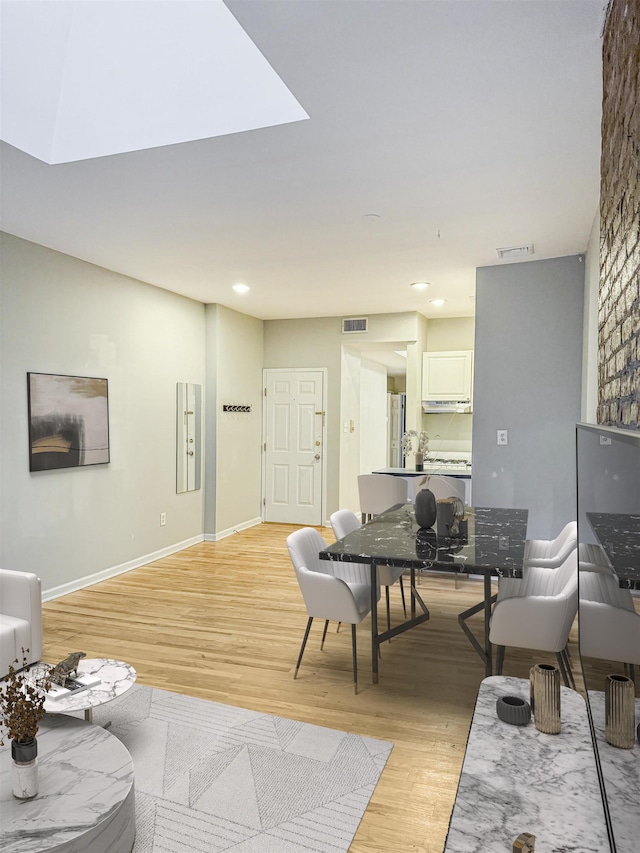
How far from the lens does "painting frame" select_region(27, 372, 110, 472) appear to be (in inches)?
176

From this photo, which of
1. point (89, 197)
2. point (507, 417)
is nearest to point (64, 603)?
point (89, 197)

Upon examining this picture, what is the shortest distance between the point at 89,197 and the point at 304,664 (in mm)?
3090

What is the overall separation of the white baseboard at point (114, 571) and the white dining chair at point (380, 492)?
225 centimetres

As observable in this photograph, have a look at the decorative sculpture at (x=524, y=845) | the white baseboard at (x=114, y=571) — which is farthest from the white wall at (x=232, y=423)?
the decorative sculpture at (x=524, y=845)

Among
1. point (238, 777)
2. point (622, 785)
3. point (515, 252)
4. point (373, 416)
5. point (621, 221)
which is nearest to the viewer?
point (622, 785)

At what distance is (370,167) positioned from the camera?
310 cm

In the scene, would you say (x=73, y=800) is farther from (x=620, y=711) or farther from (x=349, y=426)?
(x=349, y=426)

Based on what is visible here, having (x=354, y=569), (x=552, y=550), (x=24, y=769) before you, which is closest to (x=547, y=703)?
(x=24, y=769)

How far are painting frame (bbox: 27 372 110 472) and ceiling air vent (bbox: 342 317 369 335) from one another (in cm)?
342

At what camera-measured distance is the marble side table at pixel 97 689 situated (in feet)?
7.84

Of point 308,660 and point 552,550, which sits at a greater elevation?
point 552,550

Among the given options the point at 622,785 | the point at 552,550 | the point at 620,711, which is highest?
the point at 620,711

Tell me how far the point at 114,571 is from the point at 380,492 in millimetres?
2572

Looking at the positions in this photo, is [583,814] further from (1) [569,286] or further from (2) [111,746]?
(1) [569,286]
